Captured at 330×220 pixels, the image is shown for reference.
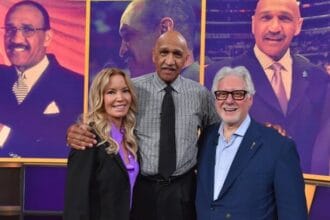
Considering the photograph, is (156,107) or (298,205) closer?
(298,205)

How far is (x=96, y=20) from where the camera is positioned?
3740 mm

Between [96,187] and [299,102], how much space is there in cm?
172

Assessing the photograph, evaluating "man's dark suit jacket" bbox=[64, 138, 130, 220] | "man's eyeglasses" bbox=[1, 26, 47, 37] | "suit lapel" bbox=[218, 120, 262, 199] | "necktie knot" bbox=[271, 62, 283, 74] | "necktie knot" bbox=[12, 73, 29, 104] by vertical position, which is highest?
"man's eyeglasses" bbox=[1, 26, 47, 37]

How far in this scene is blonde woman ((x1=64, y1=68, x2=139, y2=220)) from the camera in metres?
2.17

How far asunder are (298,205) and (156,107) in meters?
0.80

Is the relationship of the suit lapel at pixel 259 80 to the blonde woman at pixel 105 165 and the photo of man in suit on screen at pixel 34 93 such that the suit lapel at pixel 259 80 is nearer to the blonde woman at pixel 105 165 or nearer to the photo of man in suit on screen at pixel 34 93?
the photo of man in suit on screen at pixel 34 93

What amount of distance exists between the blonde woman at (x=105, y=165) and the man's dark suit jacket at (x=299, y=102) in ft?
4.71

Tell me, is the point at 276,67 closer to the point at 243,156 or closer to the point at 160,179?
the point at 160,179

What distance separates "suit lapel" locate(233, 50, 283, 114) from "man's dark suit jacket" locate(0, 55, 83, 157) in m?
1.18

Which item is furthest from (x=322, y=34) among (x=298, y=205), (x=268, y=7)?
(x=298, y=205)

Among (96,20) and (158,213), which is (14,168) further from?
(158,213)

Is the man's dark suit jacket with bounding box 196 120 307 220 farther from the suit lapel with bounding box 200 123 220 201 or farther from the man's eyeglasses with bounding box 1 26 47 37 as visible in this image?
the man's eyeglasses with bounding box 1 26 47 37

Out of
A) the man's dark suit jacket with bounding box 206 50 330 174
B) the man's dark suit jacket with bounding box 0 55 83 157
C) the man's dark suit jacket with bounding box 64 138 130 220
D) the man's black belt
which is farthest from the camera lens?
the man's dark suit jacket with bounding box 0 55 83 157

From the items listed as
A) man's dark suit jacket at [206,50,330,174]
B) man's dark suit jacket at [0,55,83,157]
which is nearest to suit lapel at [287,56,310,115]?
man's dark suit jacket at [206,50,330,174]
